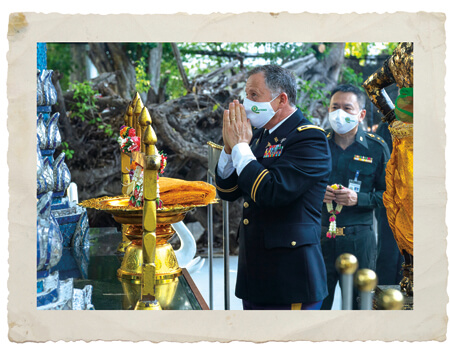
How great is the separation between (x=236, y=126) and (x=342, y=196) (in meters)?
1.00

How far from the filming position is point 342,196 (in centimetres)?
302

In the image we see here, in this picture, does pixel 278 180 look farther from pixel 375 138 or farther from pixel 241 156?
pixel 375 138

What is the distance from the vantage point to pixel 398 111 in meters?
2.42

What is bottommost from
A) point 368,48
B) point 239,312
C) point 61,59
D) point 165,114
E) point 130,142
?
point 239,312

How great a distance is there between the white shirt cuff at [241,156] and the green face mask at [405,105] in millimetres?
651

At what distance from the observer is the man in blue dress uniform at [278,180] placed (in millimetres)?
2174

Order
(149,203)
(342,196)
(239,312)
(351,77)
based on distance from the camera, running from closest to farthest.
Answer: (149,203) < (239,312) < (342,196) < (351,77)

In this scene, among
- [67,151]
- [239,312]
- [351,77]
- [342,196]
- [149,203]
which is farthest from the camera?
[67,151]

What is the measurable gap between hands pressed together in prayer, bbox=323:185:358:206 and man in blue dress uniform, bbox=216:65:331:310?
76 centimetres

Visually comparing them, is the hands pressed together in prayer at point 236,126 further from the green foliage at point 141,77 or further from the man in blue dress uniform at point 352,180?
the green foliage at point 141,77

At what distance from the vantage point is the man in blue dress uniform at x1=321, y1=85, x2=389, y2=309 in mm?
3008

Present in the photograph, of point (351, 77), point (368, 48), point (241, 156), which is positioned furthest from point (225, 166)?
point (351, 77)

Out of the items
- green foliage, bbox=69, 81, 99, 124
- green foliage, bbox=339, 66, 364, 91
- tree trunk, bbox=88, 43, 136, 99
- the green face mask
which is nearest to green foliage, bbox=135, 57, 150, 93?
tree trunk, bbox=88, 43, 136, 99

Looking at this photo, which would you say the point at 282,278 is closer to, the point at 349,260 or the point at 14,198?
the point at 349,260
